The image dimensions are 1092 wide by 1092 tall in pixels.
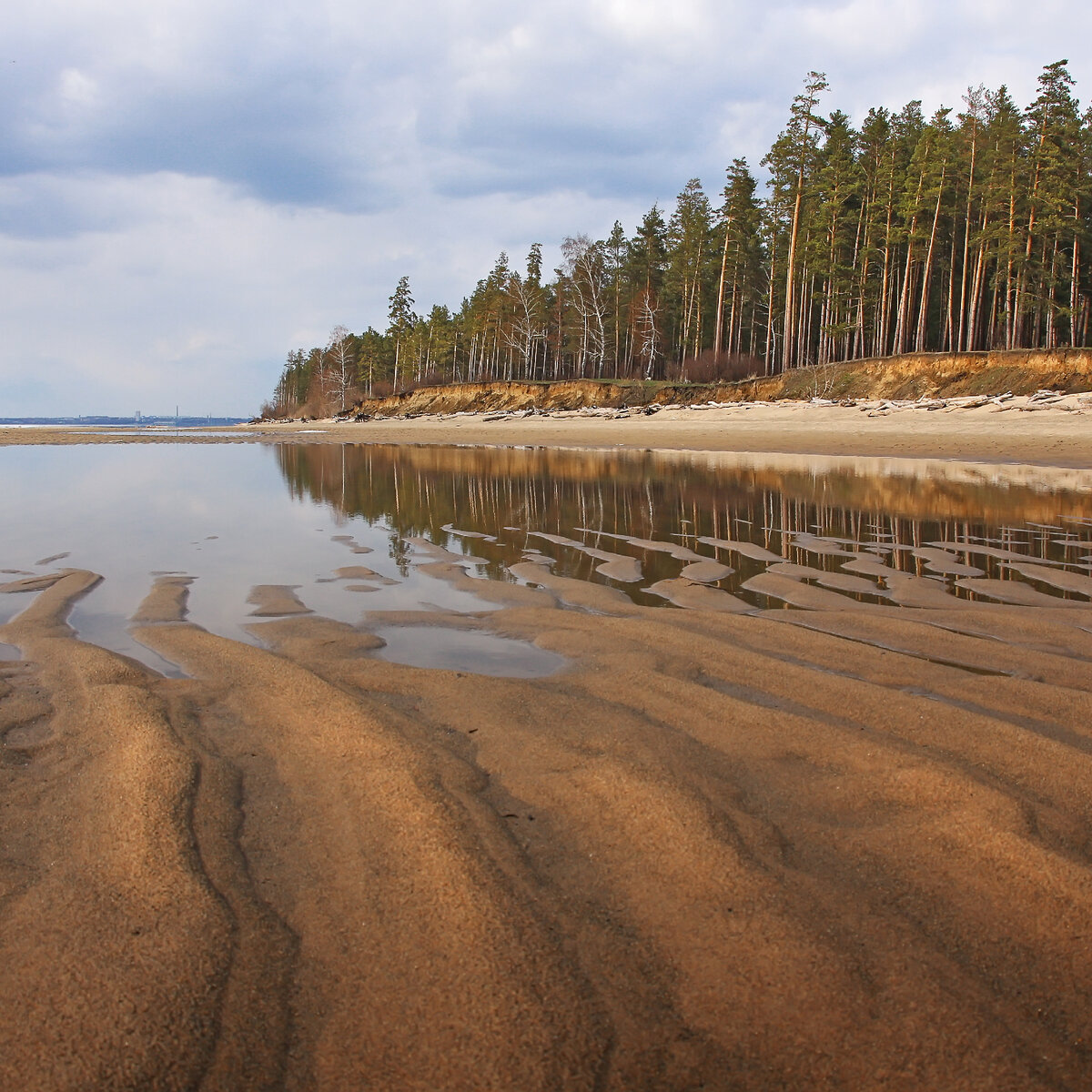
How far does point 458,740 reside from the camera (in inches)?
115

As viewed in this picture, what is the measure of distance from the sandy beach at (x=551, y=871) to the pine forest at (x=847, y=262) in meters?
37.0

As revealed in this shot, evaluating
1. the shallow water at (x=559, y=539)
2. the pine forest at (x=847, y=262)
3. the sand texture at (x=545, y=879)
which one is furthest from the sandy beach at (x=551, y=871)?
the pine forest at (x=847, y=262)

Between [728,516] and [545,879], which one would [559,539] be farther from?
[545,879]

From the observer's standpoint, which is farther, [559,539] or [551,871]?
[559,539]

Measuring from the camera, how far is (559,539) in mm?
8289

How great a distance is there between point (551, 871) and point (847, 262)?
159ft

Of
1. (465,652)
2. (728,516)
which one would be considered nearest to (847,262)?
(728,516)

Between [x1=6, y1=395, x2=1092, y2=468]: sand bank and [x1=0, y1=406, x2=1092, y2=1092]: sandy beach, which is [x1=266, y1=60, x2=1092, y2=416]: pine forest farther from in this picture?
[x1=0, y1=406, x2=1092, y2=1092]: sandy beach

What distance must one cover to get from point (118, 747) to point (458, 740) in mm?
1221

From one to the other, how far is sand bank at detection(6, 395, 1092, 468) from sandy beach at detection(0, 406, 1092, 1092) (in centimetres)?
1733

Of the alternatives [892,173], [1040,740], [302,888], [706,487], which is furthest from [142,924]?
[892,173]

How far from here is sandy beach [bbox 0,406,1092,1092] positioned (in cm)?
149

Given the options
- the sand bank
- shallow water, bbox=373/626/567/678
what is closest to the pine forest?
the sand bank

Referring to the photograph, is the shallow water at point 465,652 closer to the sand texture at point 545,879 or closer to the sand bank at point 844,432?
the sand texture at point 545,879
